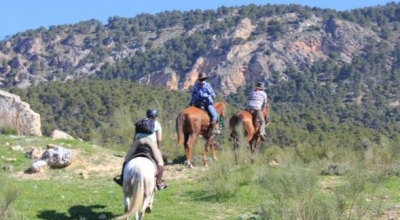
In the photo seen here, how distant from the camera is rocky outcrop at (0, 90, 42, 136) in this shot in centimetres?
2146

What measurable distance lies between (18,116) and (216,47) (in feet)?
348

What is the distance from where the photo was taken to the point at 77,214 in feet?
38.7

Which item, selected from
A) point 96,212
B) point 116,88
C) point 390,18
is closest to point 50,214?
point 96,212

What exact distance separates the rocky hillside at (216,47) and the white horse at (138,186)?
8886 cm

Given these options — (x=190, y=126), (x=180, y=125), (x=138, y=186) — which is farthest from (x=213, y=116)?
(x=138, y=186)

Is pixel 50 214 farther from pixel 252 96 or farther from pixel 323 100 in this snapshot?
pixel 323 100

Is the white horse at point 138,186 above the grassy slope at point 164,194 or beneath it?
above

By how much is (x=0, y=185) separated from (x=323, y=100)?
8479 centimetres

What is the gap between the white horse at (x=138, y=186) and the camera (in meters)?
10.3

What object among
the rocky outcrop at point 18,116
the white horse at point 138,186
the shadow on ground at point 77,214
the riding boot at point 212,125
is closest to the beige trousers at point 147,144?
the white horse at point 138,186

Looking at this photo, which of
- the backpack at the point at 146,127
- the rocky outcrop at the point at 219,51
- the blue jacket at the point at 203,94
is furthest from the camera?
the rocky outcrop at the point at 219,51

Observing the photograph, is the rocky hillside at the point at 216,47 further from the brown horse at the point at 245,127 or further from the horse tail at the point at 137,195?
the horse tail at the point at 137,195

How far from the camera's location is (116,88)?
214ft

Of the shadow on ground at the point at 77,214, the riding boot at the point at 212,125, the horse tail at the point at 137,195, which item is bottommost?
the shadow on ground at the point at 77,214
